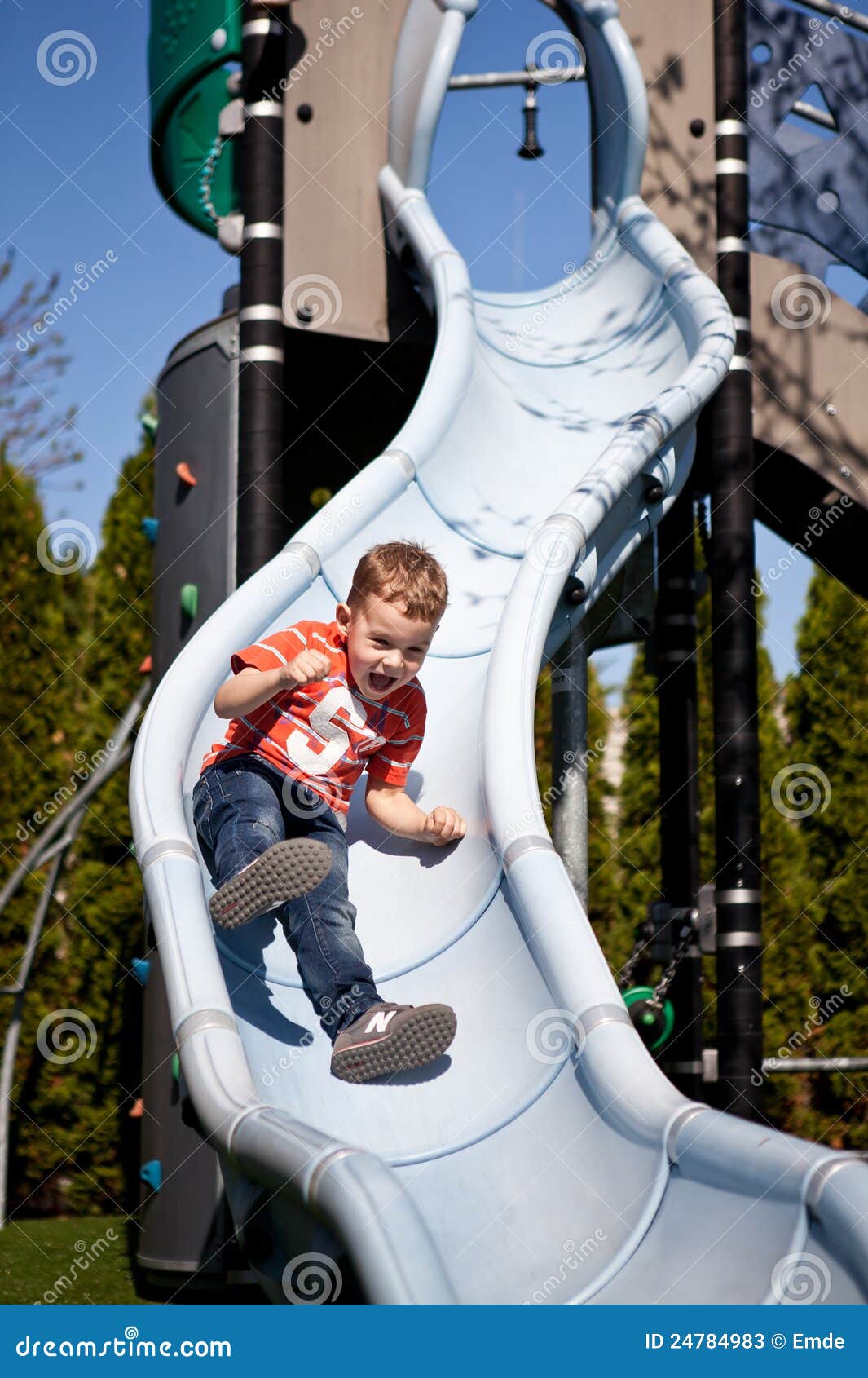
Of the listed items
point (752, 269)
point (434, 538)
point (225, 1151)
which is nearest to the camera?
point (225, 1151)

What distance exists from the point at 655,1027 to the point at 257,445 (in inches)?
100

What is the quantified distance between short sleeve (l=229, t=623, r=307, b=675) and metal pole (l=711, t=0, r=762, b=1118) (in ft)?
6.74

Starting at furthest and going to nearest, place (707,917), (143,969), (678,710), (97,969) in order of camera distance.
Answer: (97,969) < (678,710) < (707,917) < (143,969)

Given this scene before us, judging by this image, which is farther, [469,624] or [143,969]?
[143,969]

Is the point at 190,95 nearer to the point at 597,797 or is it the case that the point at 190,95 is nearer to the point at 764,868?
the point at 597,797

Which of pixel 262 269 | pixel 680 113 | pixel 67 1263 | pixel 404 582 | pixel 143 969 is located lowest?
pixel 67 1263

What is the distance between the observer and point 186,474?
4766 mm

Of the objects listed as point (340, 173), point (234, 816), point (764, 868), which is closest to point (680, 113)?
point (340, 173)

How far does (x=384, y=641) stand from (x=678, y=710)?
298 centimetres

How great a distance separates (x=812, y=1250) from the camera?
1925mm

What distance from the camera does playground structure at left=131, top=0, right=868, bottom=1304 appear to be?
2.24 meters

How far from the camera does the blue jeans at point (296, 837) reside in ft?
8.59

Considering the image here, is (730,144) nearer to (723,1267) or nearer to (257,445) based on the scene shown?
(257,445)
